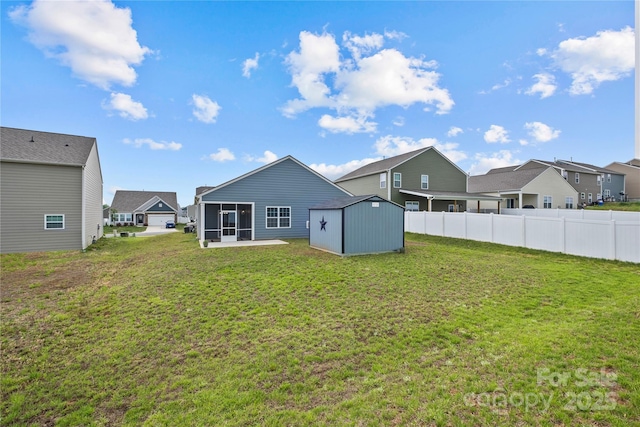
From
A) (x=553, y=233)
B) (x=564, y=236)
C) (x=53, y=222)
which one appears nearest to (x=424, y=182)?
(x=553, y=233)

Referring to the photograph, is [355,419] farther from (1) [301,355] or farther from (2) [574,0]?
(2) [574,0]

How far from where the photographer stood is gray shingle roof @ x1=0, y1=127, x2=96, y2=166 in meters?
13.8

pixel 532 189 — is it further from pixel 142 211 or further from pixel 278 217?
pixel 142 211

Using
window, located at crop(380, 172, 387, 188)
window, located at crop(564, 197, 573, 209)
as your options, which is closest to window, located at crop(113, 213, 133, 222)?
window, located at crop(380, 172, 387, 188)

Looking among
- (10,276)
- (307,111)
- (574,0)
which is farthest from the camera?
(307,111)

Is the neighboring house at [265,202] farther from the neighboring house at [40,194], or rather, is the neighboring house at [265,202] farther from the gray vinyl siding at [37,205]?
the gray vinyl siding at [37,205]

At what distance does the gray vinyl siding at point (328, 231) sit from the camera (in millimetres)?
11531

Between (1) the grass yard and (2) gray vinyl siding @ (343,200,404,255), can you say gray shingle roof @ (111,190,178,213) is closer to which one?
(1) the grass yard

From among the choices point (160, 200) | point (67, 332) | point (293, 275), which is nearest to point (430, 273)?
point (293, 275)

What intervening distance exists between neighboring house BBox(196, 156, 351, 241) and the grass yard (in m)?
8.67

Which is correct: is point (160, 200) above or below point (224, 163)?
below

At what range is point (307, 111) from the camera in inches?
876

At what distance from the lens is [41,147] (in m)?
15.0

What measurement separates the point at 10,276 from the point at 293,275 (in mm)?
9594
